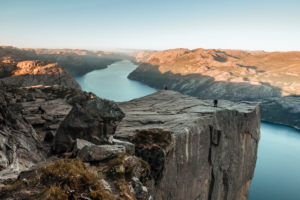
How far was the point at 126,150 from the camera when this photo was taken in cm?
873

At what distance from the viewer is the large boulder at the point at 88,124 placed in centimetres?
982

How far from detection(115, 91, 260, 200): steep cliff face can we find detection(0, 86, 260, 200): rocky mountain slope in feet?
0.21

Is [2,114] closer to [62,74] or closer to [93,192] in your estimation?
[93,192]

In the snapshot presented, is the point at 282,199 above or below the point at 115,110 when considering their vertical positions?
below

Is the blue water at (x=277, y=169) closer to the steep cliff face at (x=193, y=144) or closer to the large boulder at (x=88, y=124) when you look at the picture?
the steep cliff face at (x=193, y=144)

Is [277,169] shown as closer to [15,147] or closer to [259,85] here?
[15,147]

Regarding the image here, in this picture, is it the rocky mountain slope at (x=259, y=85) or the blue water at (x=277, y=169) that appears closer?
the blue water at (x=277, y=169)


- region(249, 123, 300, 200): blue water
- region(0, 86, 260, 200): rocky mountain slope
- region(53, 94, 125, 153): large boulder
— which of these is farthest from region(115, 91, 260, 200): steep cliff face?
region(249, 123, 300, 200): blue water

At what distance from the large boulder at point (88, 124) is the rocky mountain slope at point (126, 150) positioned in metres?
0.05

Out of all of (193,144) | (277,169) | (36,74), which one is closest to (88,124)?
(193,144)

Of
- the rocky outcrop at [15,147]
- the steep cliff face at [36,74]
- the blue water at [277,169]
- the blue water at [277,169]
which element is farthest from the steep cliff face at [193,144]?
the steep cliff face at [36,74]

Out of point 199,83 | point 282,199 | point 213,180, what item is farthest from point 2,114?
point 199,83

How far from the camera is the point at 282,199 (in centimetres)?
4234

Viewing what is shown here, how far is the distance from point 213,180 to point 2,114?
19735mm
